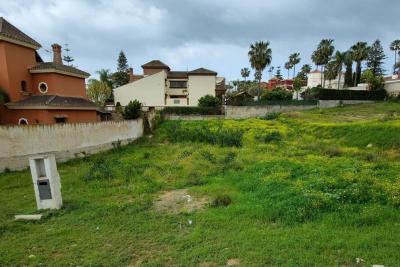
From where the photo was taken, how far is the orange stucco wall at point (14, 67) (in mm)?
17656

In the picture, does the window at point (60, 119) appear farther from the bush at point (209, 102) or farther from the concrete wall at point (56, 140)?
the bush at point (209, 102)

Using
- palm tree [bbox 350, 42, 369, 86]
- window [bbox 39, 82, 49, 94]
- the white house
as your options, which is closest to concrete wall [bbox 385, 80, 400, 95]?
palm tree [bbox 350, 42, 369, 86]

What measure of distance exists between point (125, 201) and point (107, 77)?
156 feet

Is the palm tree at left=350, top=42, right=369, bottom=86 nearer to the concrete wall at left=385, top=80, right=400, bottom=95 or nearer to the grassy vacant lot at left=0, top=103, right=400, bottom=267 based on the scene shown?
the concrete wall at left=385, top=80, right=400, bottom=95

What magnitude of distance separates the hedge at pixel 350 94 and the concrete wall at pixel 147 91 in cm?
2301

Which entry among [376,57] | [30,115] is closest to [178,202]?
[30,115]

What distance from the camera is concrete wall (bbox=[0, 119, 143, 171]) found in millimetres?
12820

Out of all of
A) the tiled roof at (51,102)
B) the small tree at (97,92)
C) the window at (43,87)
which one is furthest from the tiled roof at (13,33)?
the small tree at (97,92)

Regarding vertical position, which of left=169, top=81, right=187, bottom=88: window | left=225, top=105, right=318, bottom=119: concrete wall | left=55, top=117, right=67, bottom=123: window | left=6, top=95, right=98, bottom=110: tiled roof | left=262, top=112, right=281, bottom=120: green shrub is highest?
left=169, top=81, right=187, bottom=88: window

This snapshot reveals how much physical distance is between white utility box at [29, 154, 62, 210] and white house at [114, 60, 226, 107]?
32.4 m

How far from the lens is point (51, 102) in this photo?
1811 cm

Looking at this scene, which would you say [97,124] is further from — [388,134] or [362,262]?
[388,134]

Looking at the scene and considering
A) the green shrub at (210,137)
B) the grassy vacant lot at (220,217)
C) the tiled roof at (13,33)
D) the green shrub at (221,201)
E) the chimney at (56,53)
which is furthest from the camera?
the chimney at (56,53)

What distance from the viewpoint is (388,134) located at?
A: 15.1 metres
